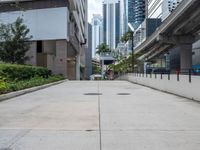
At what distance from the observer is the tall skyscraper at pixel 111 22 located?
167500 millimetres

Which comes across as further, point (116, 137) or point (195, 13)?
point (195, 13)

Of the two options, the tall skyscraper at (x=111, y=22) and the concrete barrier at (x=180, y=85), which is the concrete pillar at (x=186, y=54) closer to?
the concrete barrier at (x=180, y=85)

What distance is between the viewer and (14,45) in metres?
43.9

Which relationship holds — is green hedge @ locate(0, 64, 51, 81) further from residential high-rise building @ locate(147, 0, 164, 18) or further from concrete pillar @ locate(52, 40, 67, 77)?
residential high-rise building @ locate(147, 0, 164, 18)

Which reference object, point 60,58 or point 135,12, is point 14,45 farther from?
point 135,12

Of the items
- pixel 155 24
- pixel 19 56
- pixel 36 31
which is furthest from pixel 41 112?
pixel 155 24

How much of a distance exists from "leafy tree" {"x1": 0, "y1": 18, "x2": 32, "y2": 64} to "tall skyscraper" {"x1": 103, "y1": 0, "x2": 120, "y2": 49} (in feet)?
393

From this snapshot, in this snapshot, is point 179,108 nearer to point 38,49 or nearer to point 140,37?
point 38,49

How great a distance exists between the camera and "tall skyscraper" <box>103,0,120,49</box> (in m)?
168

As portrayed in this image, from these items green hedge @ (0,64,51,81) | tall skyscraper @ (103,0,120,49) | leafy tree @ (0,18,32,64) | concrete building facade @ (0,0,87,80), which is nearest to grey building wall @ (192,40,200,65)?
concrete building facade @ (0,0,87,80)

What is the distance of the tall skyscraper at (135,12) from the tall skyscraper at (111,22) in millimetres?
39087

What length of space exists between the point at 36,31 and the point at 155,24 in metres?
52.3

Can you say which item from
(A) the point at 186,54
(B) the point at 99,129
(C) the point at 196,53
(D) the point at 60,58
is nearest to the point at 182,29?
(A) the point at 186,54

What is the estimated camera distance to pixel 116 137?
7.71 m
